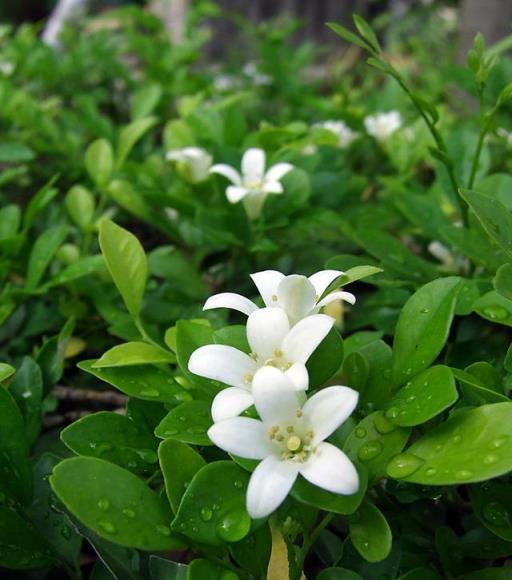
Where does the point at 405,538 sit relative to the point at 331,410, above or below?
below

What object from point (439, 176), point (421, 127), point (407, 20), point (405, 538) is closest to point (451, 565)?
point (405, 538)

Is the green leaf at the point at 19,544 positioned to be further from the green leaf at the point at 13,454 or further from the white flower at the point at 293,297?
the white flower at the point at 293,297

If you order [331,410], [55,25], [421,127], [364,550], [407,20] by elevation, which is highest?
[331,410]

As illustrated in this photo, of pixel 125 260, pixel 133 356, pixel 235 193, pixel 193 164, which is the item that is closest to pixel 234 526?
pixel 133 356

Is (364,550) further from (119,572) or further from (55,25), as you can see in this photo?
(55,25)

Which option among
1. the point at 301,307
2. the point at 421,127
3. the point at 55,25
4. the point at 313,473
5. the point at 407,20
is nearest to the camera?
the point at 313,473

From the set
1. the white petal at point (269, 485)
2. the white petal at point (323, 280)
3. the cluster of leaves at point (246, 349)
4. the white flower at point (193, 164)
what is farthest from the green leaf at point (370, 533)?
the white flower at point (193, 164)

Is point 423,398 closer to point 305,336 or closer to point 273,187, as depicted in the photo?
point 305,336
